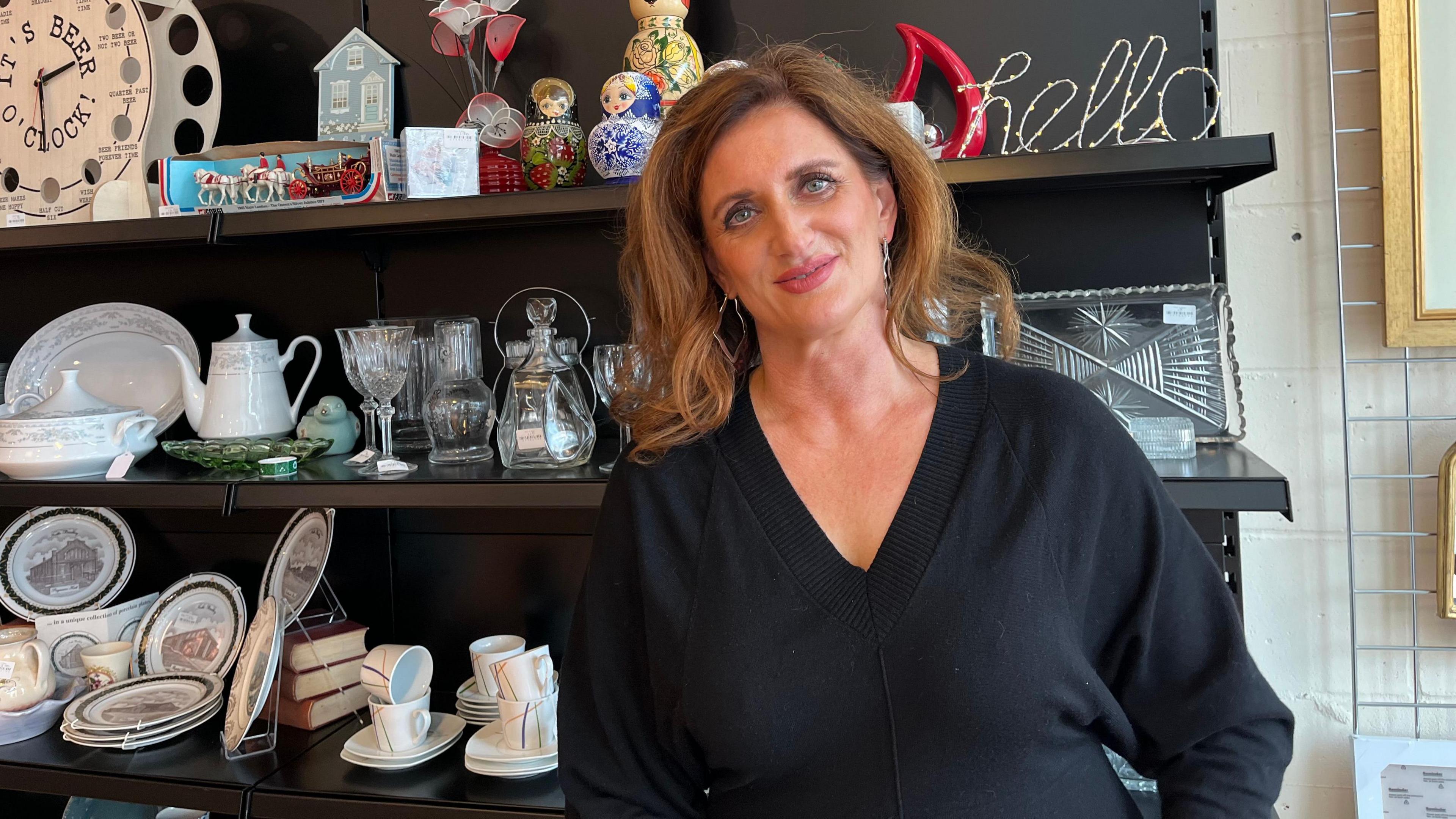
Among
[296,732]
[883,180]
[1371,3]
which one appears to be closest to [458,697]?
[296,732]

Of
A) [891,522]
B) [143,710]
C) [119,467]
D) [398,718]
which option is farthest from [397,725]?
[891,522]

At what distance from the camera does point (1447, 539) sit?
4.80 ft

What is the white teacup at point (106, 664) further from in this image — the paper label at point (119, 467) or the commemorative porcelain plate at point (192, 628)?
the paper label at point (119, 467)

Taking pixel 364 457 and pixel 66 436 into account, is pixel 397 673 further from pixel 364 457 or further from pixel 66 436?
pixel 66 436

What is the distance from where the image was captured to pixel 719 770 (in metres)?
1.12

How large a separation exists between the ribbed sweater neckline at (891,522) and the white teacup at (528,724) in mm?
633

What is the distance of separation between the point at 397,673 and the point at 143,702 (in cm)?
50

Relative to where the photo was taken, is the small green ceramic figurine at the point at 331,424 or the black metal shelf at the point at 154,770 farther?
the small green ceramic figurine at the point at 331,424

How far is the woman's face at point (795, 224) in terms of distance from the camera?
43.1 inches

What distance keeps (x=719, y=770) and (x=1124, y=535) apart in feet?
1.64

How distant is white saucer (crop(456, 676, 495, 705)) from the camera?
1.70m

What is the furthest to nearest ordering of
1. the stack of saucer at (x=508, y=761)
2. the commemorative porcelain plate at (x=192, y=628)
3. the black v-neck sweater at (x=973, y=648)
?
1. the commemorative porcelain plate at (x=192, y=628)
2. the stack of saucer at (x=508, y=761)
3. the black v-neck sweater at (x=973, y=648)

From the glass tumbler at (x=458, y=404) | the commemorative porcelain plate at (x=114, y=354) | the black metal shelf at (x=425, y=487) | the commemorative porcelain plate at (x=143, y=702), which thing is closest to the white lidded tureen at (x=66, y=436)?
the black metal shelf at (x=425, y=487)

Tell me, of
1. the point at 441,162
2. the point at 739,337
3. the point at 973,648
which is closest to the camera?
the point at 973,648
